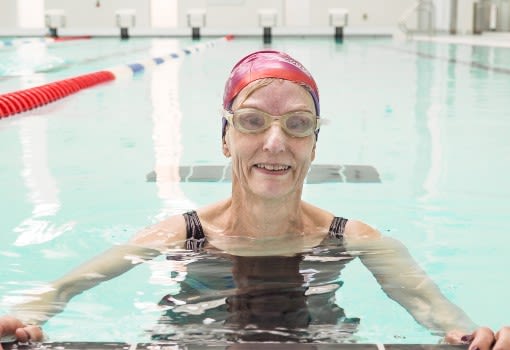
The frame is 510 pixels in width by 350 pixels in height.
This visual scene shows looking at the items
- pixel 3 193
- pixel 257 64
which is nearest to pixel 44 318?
pixel 257 64

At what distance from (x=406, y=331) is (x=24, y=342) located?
1.11 metres

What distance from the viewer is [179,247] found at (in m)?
2.83

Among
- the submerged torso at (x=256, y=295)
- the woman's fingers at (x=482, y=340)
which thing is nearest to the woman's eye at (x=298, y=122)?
the submerged torso at (x=256, y=295)

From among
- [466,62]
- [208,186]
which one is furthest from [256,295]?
[466,62]

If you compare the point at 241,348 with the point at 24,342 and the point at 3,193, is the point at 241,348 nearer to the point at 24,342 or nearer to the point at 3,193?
the point at 24,342

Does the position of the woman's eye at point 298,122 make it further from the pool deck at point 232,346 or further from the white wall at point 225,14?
the white wall at point 225,14

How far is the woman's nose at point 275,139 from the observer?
2.34 metres

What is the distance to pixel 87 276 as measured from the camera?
8.22 ft

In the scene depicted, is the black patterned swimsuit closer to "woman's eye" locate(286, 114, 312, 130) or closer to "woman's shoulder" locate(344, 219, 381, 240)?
"woman's shoulder" locate(344, 219, 381, 240)

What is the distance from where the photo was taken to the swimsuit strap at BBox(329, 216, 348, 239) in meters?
2.82

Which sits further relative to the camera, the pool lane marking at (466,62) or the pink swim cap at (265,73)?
the pool lane marking at (466,62)

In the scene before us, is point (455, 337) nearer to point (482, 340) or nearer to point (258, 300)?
point (482, 340)

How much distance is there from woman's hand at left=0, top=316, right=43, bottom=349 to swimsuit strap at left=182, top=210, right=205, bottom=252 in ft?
2.98

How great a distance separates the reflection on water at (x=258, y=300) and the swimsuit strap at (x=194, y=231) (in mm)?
42
